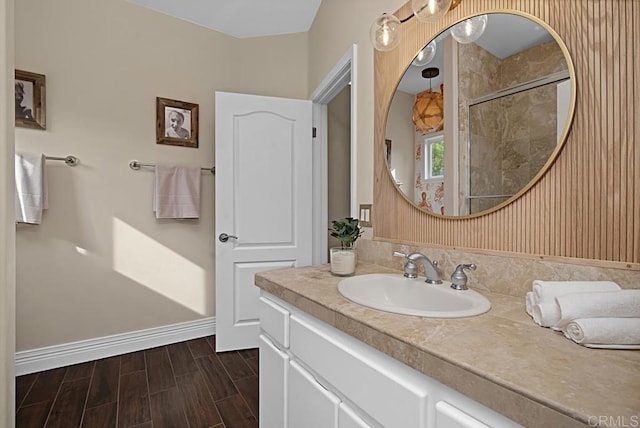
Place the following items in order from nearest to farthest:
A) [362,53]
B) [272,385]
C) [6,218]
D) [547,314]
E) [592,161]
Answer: [547,314]
[592,161]
[6,218]
[272,385]
[362,53]

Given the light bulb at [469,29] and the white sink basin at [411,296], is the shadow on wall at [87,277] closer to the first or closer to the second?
the white sink basin at [411,296]

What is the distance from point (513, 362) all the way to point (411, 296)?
60 centimetres

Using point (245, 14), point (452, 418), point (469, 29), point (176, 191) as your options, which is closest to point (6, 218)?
point (452, 418)

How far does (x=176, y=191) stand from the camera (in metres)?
2.44

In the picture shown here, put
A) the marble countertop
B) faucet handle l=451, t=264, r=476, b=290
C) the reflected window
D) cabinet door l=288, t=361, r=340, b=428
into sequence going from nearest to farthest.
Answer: the marble countertop, cabinet door l=288, t=361, r=340, b=428, faucet handle l=451, t=264, r=476, b=290, the reflected window

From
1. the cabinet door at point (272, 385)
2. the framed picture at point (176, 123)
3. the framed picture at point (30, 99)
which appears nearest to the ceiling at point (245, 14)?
the framed picture at point (176, 123)

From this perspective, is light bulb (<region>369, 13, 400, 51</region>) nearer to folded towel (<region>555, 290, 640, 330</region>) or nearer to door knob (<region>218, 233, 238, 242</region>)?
folded towel (<region>555, 290, 640, 330</region>)

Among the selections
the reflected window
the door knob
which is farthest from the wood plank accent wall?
the door knob

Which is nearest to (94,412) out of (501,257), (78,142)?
(78,142)

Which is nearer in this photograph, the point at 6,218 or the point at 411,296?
the point at 6,218

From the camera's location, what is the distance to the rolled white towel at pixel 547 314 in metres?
0.66

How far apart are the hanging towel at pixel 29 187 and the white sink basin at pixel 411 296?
79.1 inches

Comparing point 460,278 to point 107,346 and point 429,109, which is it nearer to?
point 429,109

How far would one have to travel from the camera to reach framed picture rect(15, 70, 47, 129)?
1978mm
